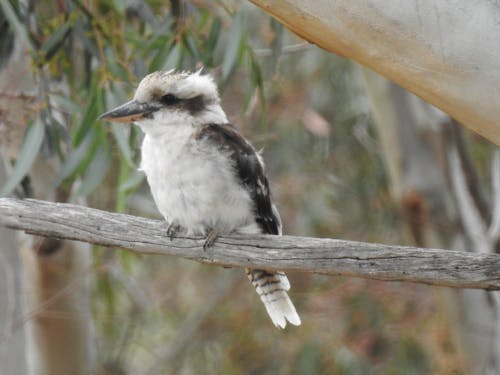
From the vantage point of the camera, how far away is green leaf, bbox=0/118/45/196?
2.67 metres

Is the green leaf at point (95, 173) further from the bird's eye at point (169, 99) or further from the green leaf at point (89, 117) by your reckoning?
the bird's eye at point (169, 99)

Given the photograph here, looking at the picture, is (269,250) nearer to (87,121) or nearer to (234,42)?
(87,121)

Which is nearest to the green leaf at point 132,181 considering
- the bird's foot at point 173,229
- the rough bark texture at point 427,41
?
the bird's foot at point 173,229

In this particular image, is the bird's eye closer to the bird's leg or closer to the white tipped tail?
the bird's leg

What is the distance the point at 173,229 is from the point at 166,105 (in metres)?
0.36

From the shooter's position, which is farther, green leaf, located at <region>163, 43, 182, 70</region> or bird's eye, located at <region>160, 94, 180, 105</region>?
green leaf, located at <region>163, 43, 182, 70</region>

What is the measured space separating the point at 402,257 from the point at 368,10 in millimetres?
533

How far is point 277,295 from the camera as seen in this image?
9.03 feet

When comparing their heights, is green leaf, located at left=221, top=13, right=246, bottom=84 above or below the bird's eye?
above

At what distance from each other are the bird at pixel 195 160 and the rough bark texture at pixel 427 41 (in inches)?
25.1

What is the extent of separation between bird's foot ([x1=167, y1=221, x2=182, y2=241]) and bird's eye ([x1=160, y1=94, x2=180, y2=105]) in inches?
13.4

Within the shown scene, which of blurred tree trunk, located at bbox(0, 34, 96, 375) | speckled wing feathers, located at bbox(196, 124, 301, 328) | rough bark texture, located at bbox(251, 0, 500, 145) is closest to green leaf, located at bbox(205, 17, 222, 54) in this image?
speckled wing feathers, located at bbox(196, 124, 301, 328)

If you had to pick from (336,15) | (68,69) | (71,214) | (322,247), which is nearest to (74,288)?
(68,69)

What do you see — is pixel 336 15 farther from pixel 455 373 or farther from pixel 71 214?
pixel 455 373
